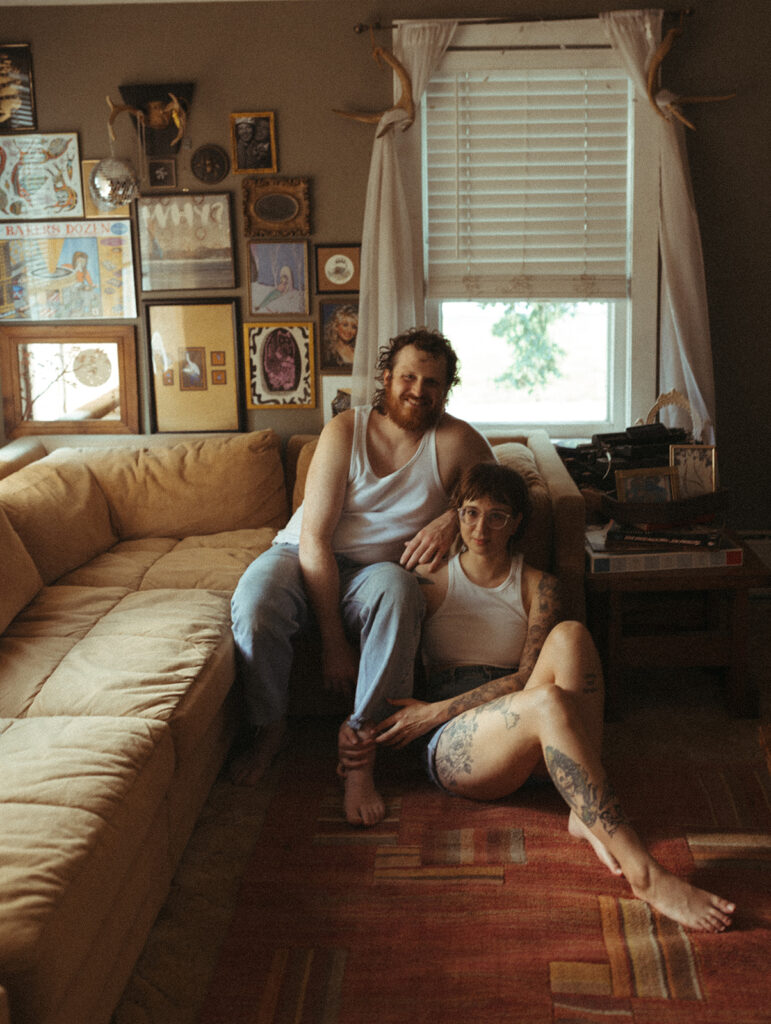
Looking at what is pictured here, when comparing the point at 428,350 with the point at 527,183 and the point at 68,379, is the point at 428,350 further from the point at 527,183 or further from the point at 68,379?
the point at 68,379

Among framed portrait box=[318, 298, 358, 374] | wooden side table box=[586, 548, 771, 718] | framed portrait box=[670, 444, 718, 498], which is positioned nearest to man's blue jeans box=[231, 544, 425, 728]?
wooden side table box=[586, 548, 771, 718]

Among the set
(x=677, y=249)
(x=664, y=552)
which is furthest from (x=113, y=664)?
(x=677, y=249)

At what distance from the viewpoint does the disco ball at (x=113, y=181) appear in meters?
3.30

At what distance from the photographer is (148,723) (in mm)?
1861

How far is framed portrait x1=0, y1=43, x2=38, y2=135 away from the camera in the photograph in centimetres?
343

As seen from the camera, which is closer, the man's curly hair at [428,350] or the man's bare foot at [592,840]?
the man's bare foot at [592,840]

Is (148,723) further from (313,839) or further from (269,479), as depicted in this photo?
(269,479)

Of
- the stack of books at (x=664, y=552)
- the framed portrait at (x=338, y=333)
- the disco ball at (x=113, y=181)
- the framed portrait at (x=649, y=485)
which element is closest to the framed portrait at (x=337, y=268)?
the framed portrait at (x=338, y=333)

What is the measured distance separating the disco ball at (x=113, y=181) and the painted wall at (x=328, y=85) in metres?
0.17

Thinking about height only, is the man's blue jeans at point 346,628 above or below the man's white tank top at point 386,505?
below

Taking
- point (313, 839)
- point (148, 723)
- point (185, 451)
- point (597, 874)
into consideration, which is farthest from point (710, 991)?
point (185, 451)

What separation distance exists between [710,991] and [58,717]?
4.35 feet

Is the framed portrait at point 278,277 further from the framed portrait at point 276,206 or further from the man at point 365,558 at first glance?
the man at point 365,558

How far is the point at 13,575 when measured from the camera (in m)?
2.42
